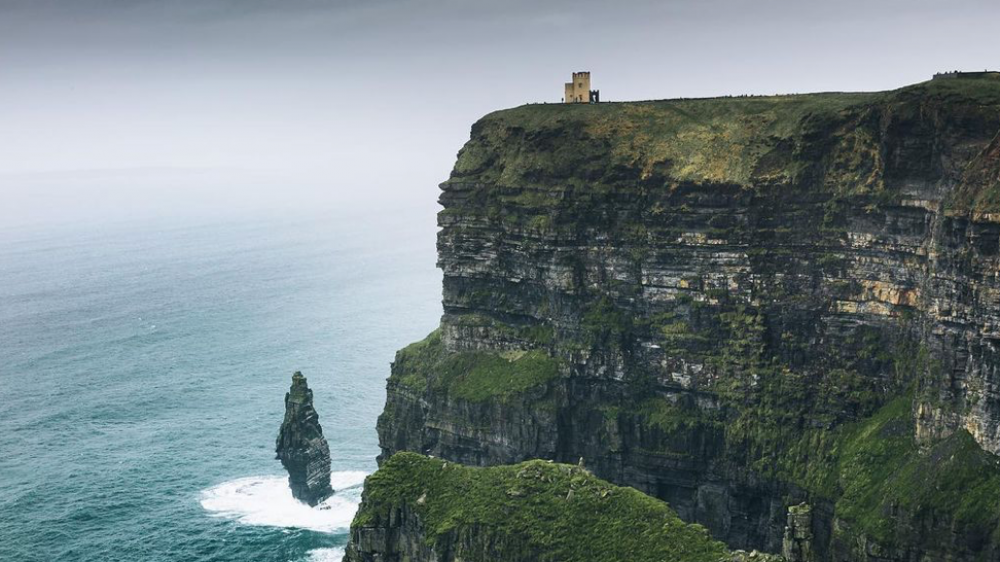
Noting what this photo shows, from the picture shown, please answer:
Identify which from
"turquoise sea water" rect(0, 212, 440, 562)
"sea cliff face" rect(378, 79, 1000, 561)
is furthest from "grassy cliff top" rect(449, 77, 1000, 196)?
"turquoise sea water" rect(0, 212, 440, 562)

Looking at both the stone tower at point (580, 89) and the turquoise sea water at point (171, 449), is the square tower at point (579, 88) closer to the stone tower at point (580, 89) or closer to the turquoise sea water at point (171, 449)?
the stone tower at point (580, 89)

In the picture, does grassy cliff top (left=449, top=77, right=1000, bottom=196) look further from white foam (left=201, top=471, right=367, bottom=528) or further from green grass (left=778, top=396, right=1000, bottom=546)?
white foam (left=201, top=471, right=367, bottom=528)

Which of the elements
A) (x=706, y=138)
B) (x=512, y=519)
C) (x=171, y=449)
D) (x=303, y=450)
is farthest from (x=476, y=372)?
(x=171, y=449)

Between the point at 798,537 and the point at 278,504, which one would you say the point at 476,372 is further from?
the point at 798,537

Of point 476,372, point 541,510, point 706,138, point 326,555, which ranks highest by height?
point 706,138

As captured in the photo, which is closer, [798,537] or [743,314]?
[798,537]

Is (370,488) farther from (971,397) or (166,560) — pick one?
(971,397)

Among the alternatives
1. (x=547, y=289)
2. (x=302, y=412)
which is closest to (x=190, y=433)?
(x=302, y=412)
